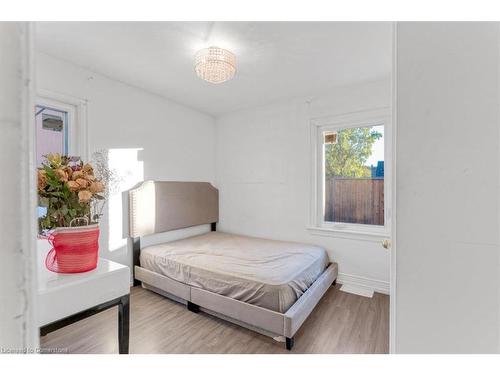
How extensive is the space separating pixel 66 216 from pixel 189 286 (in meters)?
1.41

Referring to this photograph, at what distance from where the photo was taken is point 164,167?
10.3 ft

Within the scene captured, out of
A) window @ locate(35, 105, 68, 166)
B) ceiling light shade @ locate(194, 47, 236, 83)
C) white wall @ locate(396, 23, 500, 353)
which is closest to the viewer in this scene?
white wall @ locate(396, 23, 500, 353)

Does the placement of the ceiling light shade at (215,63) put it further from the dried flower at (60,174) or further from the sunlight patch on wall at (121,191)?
the sunlight patch on wall at (121,191)

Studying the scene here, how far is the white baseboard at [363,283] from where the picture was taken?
2.55 m

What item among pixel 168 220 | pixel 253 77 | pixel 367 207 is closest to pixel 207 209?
pixel 168 220

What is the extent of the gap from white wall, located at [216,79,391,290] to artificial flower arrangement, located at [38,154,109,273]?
250 cm

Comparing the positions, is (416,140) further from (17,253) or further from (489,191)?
(17,253)

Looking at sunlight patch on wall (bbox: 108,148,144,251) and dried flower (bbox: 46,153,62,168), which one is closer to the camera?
dried flower (bbox: 46,153,62,168)

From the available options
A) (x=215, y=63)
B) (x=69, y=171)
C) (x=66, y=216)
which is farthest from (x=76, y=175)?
(x=215, y=63)

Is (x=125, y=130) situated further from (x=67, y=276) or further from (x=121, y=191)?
(x=67, y=276)

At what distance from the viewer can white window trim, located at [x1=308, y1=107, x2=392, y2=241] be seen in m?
2.60

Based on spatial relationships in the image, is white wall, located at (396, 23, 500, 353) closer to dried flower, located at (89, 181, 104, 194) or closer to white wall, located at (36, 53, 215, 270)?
dried flower, located at (89, 181, 104, 194)

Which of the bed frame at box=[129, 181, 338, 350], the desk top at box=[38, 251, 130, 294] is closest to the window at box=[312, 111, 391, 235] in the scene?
the bed frame at box=[129, 181, 338, 350]

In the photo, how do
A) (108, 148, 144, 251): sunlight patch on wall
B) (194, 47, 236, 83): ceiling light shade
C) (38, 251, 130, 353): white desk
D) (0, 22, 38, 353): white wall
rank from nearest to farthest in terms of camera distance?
(0, 22, 38, 353): white wall, (38, 251, 130, 353): white desk, (194, 47, 236, 83): ceiling light shade, (108, 148, 144, 251): sunlight patch on wall
